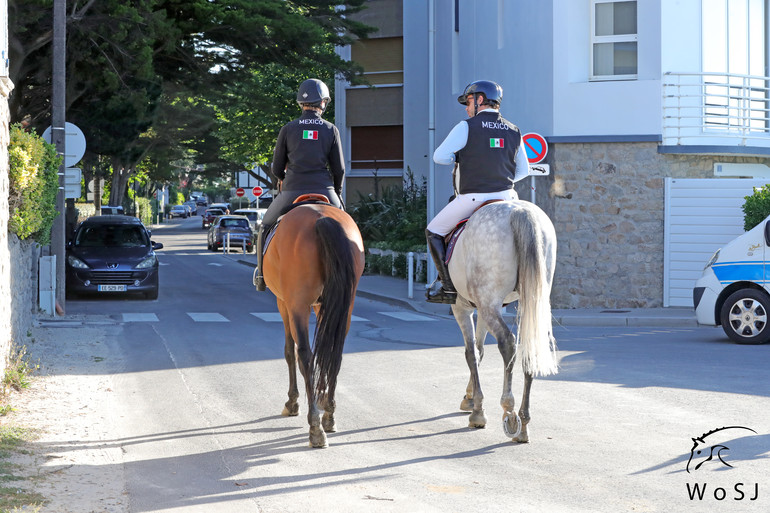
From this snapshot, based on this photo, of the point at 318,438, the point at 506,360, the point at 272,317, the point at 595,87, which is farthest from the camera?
the point at 595,87

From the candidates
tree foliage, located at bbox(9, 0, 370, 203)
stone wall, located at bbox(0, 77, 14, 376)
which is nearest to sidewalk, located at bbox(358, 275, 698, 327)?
tree foliage, located at bbox(9, 0, 370, 203)

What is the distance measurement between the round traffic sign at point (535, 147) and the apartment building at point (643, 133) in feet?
2.37

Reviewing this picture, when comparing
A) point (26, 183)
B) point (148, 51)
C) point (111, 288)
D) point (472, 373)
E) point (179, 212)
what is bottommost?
point (472, 373)

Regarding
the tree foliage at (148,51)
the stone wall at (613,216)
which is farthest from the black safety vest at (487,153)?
the tree foliage at (148,51)

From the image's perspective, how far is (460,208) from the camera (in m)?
8.50

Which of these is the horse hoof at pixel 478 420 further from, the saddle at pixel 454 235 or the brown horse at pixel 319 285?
the saddle at pixel 454 235

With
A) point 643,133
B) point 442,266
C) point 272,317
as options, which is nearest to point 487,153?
point 442,266

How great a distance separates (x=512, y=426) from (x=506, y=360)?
497mm

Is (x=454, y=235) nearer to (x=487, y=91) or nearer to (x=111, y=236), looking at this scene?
(x=487, y=91)

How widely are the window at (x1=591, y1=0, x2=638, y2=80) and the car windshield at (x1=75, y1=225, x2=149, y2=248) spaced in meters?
10.8

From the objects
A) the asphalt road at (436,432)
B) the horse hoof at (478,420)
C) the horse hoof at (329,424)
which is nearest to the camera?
the asphalt road at (436,432)

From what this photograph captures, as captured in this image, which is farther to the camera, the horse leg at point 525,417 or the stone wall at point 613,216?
the stone wall at point 613,216

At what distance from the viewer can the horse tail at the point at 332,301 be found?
290 inches

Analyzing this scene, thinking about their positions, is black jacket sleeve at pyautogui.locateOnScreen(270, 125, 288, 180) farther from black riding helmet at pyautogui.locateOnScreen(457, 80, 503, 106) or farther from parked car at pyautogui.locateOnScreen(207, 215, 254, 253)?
parked car at pyautogui.locateOnScreen(207, 215, 254, 253)
